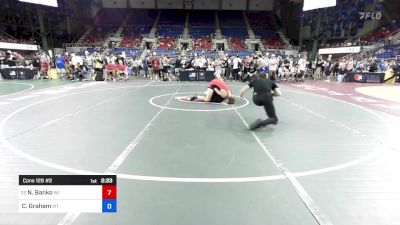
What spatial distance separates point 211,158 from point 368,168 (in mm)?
2342

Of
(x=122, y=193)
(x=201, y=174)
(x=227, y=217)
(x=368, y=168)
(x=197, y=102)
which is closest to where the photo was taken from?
(x=227, y=217)

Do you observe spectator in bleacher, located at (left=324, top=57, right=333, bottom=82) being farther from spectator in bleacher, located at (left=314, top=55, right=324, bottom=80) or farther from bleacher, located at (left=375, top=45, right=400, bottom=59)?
bleacher, located at (left=375, top=45, right=400, bottom=59)

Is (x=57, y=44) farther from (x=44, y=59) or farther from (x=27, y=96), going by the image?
(x=27, y=96)

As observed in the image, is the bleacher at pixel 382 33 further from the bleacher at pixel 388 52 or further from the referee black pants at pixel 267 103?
the referee black pants at pixel 267 103

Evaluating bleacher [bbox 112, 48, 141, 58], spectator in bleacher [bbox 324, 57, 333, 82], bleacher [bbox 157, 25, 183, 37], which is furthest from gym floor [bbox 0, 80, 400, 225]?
bleacher [bbox 157, 25, 183, 37]

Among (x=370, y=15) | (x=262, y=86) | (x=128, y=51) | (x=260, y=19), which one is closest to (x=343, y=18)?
(x=370, y=15)

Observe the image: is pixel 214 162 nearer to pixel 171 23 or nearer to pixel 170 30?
pixel 170 30

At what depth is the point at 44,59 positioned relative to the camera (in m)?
18.3

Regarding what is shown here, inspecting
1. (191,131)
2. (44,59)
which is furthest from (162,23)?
(191,131)

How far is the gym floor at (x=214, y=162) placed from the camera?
9.51ft

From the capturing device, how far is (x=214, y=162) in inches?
164
